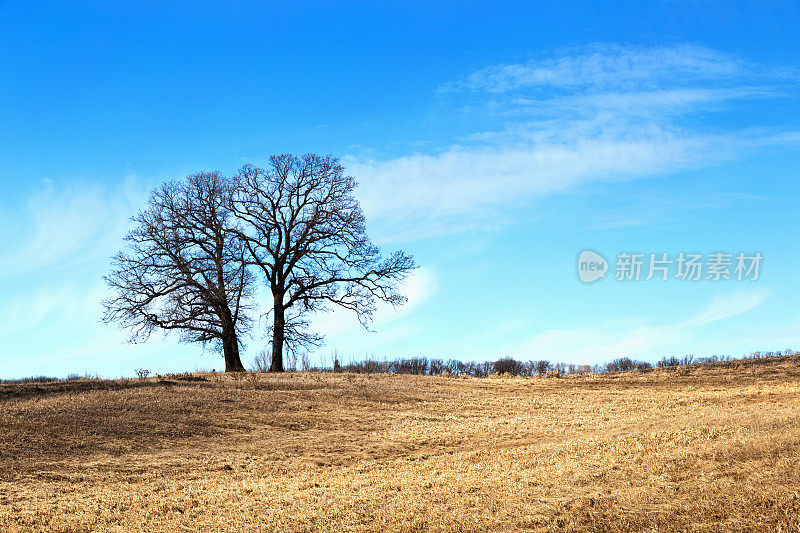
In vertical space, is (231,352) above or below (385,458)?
above

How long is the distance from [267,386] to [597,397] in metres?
9.77

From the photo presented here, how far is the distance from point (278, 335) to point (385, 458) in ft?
47.7

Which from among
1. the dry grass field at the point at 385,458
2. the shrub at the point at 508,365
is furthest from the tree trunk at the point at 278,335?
the shrub at the point at 508,365

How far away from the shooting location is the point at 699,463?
9.21 m

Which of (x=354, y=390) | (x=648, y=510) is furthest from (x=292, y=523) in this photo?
(x=354, y=390)

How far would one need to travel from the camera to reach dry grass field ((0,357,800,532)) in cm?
809

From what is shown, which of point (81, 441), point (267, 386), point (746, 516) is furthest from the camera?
point (267, 386)

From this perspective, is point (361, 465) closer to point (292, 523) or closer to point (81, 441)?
point (292, 523)

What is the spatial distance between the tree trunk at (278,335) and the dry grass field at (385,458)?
6177 mm

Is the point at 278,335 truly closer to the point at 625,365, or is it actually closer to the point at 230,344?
the point at 230,344

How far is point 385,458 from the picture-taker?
40.3 ft

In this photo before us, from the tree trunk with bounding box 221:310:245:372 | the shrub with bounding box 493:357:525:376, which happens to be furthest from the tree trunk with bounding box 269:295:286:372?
the shrub with bounding box 493:357:525:376

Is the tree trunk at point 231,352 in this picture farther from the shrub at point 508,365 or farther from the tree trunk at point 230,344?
the shrub at point 508,365

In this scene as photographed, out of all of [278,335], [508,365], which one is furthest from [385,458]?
[508,365]
